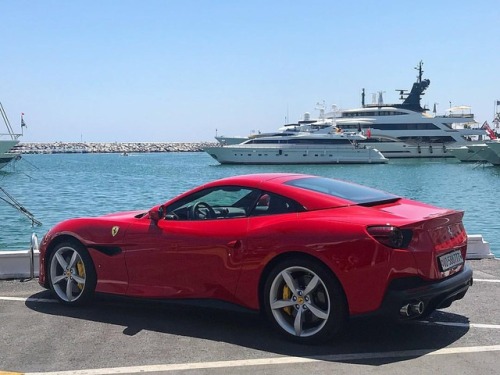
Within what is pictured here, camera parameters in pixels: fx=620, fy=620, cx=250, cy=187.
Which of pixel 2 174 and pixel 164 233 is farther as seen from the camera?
pixel 2 174

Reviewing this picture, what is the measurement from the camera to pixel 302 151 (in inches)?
3130

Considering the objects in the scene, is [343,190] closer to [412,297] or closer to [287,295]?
[287,295]

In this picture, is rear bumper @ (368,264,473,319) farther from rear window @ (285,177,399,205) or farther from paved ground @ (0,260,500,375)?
rear window @ (285,177,399,205)

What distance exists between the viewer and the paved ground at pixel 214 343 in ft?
14.1

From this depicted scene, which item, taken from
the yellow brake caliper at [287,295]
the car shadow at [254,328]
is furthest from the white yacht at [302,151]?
the yellow brake caliper at [287,295]

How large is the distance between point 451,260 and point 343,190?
3.62 ft

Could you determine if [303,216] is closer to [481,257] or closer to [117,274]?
[117,274]

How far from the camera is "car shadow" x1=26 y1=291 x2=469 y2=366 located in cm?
458

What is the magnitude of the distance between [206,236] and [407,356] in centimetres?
188

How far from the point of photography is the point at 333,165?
80.0 metres

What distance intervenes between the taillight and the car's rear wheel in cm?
282

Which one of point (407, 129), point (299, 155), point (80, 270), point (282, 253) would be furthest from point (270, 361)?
point (407, 129)

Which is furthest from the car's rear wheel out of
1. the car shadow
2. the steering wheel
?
the steering wheel

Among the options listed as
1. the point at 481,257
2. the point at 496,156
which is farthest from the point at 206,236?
the point at 496,156
